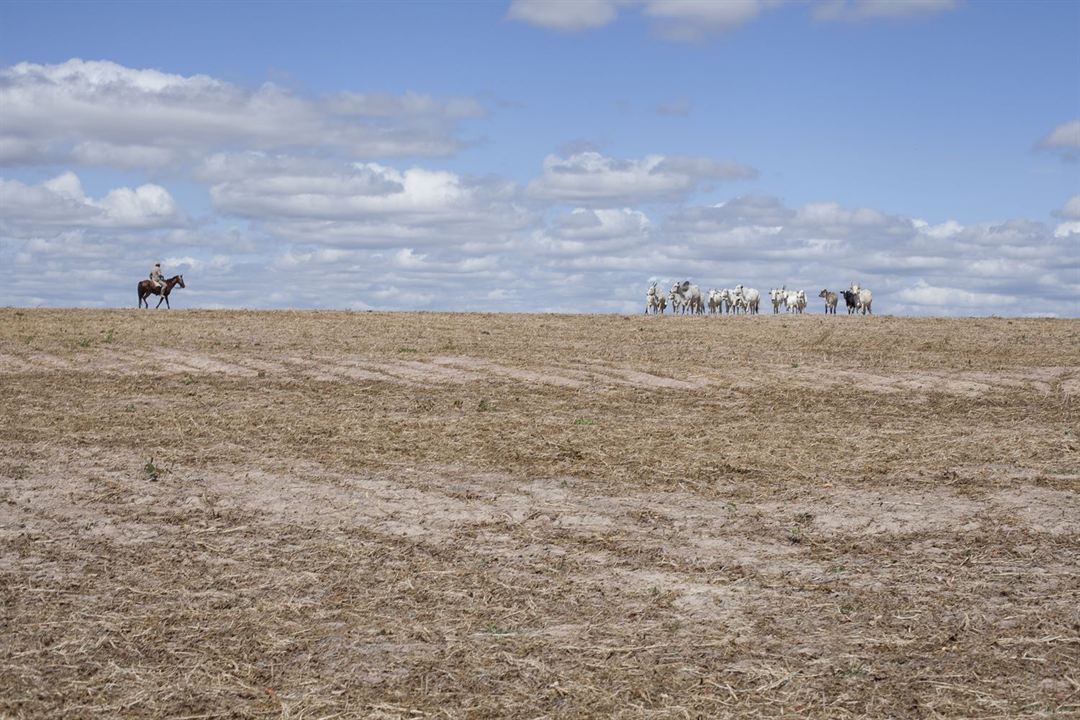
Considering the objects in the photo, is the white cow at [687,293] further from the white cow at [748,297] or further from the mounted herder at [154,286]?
the mounted herder at [154,286]

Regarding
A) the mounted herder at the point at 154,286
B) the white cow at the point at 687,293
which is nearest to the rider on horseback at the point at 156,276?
the mounted herder at the point at 154,286

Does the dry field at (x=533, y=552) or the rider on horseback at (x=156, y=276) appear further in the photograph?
the rider on horseback at (x=156, y=276)

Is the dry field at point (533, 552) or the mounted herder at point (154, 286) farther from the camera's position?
the mounted herder at point (154, 286)

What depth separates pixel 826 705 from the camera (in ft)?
21.4

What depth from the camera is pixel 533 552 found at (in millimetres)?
9805

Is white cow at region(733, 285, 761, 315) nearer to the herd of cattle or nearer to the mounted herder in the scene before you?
the herd of cattle

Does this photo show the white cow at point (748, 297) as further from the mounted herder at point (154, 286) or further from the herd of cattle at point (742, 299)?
the mounted herder at point (154, 286)

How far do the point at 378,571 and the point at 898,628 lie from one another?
4042mm

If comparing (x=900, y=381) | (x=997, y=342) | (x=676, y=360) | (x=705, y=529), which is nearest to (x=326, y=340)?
(x=676, y=360)

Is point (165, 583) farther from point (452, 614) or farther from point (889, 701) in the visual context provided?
point (889, 701)

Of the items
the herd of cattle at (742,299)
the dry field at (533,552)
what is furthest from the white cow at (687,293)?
the dry field at (533,552)

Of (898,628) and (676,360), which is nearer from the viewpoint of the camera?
(898,628)

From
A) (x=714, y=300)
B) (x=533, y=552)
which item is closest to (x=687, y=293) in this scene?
(x=714, y=300)

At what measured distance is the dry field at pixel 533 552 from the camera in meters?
6.82
